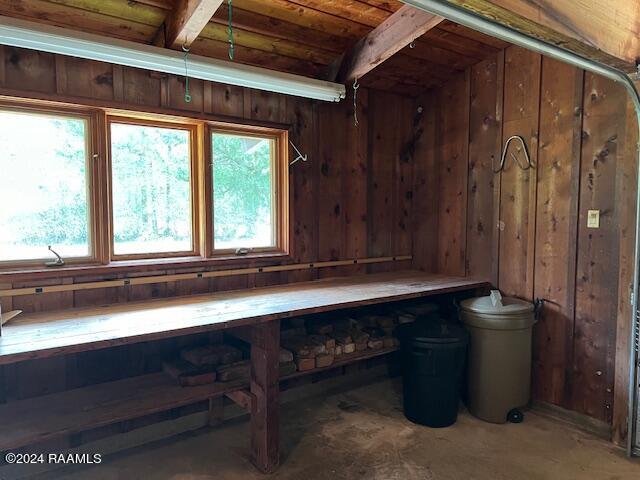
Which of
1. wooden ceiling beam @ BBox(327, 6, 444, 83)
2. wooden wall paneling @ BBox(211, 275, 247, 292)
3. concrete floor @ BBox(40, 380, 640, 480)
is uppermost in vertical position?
wooden ceiling beam @ BBox(327, 6, 444, 83)

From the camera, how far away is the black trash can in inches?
112

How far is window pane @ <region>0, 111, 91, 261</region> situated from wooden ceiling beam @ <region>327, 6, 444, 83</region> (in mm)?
1820

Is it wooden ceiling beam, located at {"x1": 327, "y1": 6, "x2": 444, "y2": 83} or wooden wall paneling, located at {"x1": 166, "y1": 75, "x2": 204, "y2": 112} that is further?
wooden wall paneling, located at {"x1": 166, "y1": 75, "x2": 204, "y2": 112}

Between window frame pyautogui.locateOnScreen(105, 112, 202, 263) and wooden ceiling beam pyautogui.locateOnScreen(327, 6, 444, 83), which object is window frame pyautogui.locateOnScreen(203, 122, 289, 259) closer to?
window frame pyautogui.locateOnScreen(105, 112, 202, 263)

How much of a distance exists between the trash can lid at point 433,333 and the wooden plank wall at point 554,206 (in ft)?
2.45

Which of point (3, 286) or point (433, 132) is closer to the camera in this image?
point (3, 286)

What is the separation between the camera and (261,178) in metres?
3.27

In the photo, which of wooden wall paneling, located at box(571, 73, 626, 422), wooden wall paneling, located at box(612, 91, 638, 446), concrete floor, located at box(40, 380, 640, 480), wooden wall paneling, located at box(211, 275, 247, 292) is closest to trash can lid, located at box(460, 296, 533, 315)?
wooden wall paneling, located at box(571, 73, 626, 422)

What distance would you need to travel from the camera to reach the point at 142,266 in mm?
2672

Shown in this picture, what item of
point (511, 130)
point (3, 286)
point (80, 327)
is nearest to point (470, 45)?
point (511, 130)

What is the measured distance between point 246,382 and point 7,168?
70.6 inches

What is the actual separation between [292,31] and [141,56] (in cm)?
106

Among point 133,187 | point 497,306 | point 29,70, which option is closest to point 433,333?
point 497,306

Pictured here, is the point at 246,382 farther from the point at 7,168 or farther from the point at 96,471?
the point at 7,168
